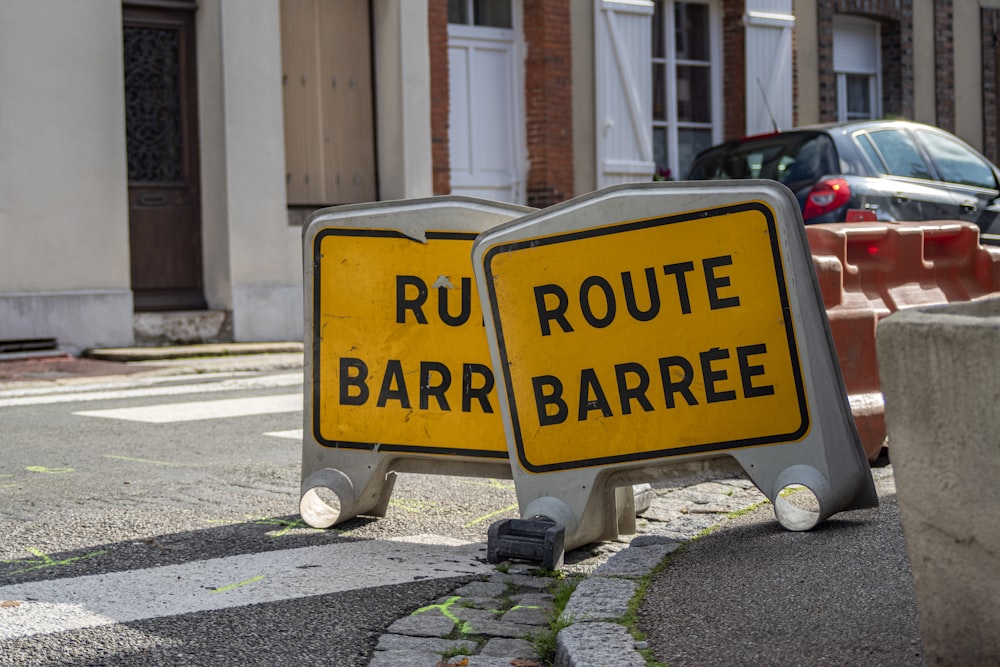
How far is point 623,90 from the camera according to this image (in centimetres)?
1642

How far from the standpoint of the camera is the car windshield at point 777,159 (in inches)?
415

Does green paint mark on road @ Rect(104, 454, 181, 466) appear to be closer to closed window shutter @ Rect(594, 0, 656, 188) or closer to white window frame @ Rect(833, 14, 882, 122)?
closed window shutter @ Rect(594, 0, 656, 188)

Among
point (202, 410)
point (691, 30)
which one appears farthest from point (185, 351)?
point (691, 30)

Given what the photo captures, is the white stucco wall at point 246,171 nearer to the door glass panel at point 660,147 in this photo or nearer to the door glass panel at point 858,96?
the door glass panel at point 660,147

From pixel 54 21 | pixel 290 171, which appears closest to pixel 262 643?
pixel 54 21

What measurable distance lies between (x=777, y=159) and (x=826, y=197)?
0.88 metres

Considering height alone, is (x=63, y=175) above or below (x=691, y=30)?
below

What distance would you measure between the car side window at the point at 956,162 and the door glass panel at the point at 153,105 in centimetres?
708

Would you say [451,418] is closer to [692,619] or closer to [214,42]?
[692,619]

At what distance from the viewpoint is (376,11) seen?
14.9 metres

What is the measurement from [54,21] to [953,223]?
9111 mm

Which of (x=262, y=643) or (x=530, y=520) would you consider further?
(x=530, y=520)

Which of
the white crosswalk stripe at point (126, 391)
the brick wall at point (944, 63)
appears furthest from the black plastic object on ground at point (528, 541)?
the brick wall at point (944, 63)

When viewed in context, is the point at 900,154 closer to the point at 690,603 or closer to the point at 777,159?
the point at 777,159
